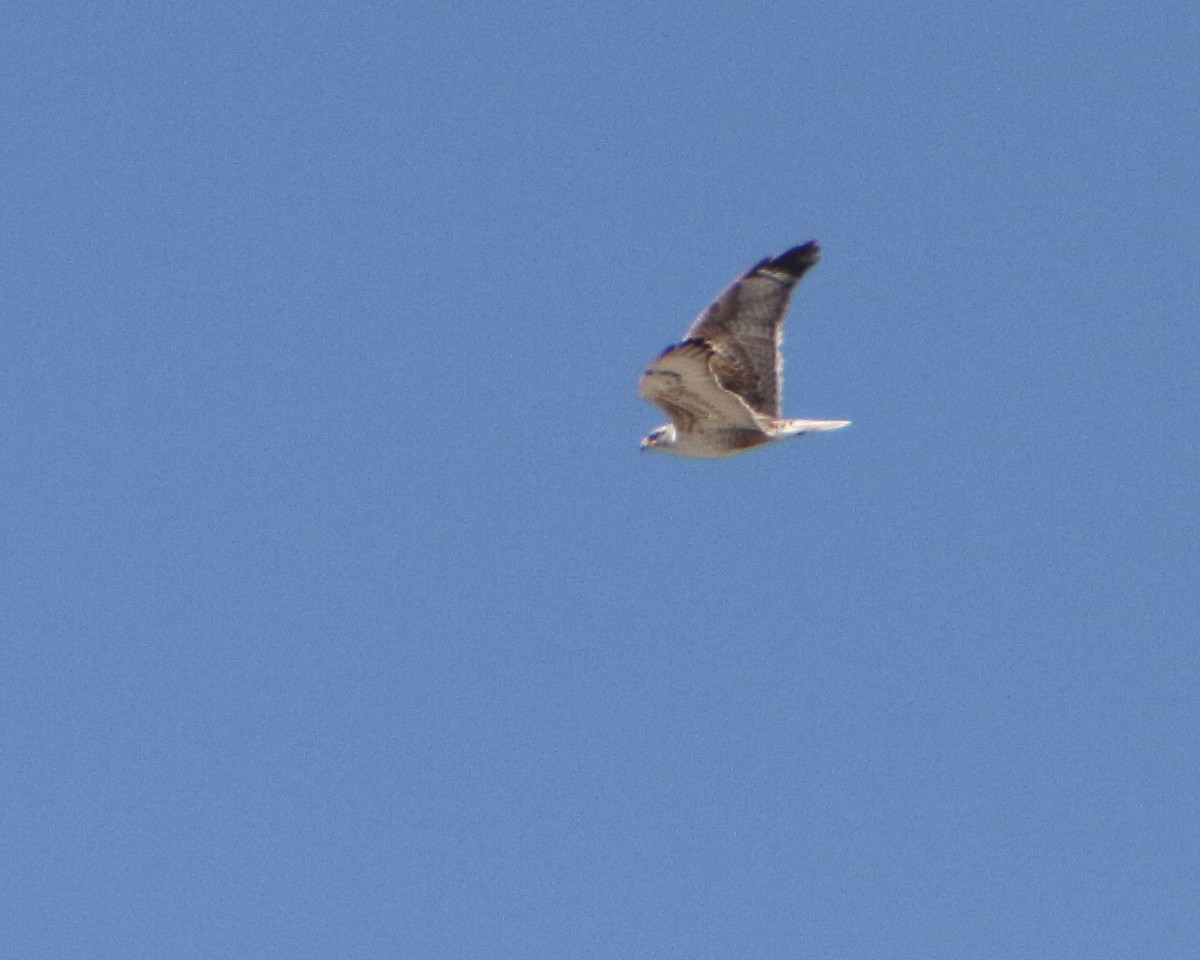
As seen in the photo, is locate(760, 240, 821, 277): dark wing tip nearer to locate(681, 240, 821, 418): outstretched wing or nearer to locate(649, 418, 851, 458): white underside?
locate(681, 240, 821, 418): outstretched wing

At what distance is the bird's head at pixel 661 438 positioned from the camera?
1006 inches

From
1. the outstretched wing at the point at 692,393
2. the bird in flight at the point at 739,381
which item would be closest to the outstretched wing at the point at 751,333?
the bird in flight at the point at 739,381

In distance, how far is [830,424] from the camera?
24.3 meters

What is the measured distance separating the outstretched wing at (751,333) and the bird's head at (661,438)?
87cm

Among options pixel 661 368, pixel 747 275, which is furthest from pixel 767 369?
pixel 661 368

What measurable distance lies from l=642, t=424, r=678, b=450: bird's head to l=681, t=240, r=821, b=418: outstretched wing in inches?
34.3

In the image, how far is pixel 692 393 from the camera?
24.3 metres

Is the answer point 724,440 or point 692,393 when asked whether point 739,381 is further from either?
point 692,393

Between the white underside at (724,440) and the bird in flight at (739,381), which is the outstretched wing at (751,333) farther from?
the white underside at (724,440)

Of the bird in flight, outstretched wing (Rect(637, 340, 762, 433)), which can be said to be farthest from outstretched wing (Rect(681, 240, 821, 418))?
outstretched wing (Rect(637, 340, 762, 433))

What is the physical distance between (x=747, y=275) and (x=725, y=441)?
2.15 m

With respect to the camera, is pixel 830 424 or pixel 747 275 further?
pixel 747 275

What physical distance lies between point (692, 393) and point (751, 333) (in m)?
2.22

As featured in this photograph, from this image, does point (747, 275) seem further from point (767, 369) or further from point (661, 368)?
point (661, 368)
